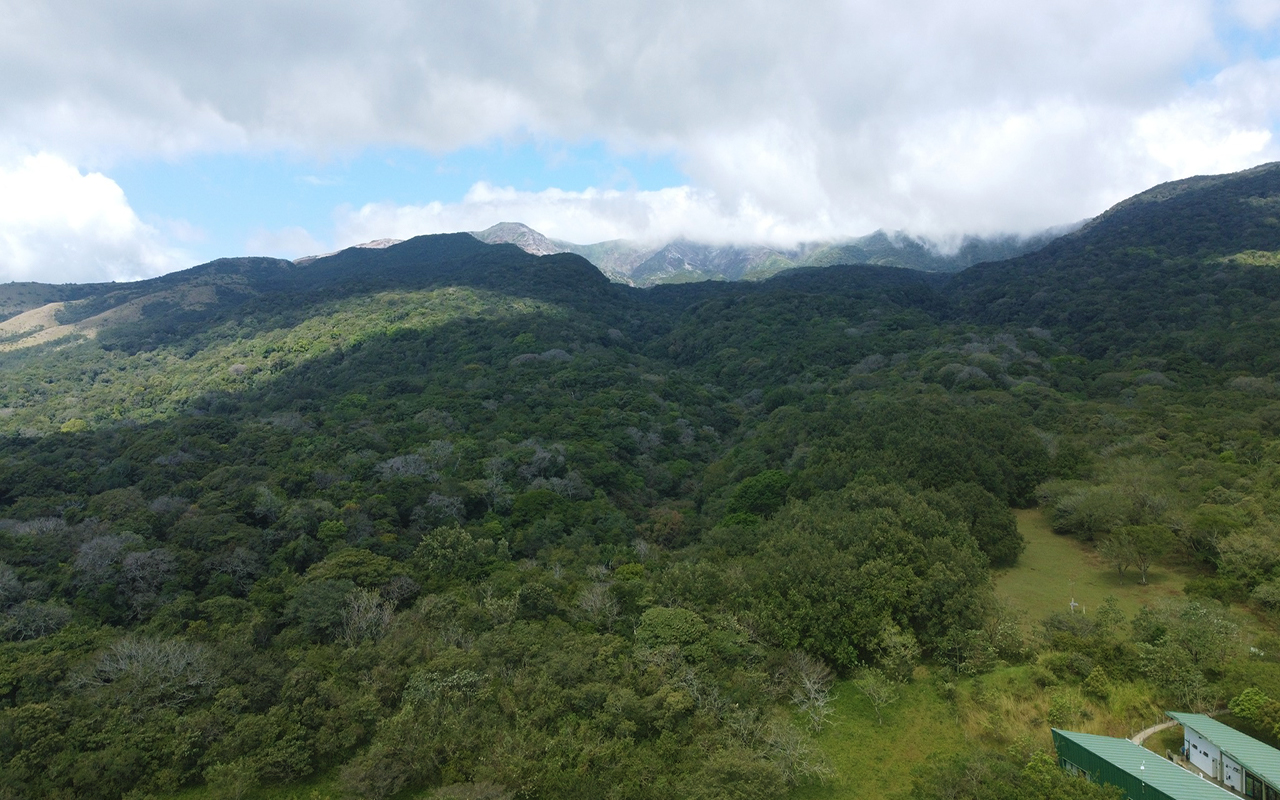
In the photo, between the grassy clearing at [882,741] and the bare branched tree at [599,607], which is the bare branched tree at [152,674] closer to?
the bare branched tree at [599,607]

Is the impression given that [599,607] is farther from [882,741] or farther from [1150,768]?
[1150,768]

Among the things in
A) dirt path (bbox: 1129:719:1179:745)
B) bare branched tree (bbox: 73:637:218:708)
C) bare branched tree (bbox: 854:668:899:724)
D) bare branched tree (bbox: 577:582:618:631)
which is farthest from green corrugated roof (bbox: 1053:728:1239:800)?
bare branched tree (bbox: 73:637:218:708)

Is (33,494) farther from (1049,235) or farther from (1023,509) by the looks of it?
(1049,235)

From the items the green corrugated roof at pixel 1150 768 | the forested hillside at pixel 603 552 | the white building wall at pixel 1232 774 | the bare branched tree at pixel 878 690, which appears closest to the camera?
the green corrugated roof at pixel 1150 768

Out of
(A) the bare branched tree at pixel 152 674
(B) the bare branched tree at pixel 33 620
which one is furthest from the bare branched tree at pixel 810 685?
(B) the bare branched tree at pixel 33 620

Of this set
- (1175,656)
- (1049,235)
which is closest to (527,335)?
(1175,656)

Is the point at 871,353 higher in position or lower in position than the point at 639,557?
higher

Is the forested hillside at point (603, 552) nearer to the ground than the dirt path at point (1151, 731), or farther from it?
farther from it
